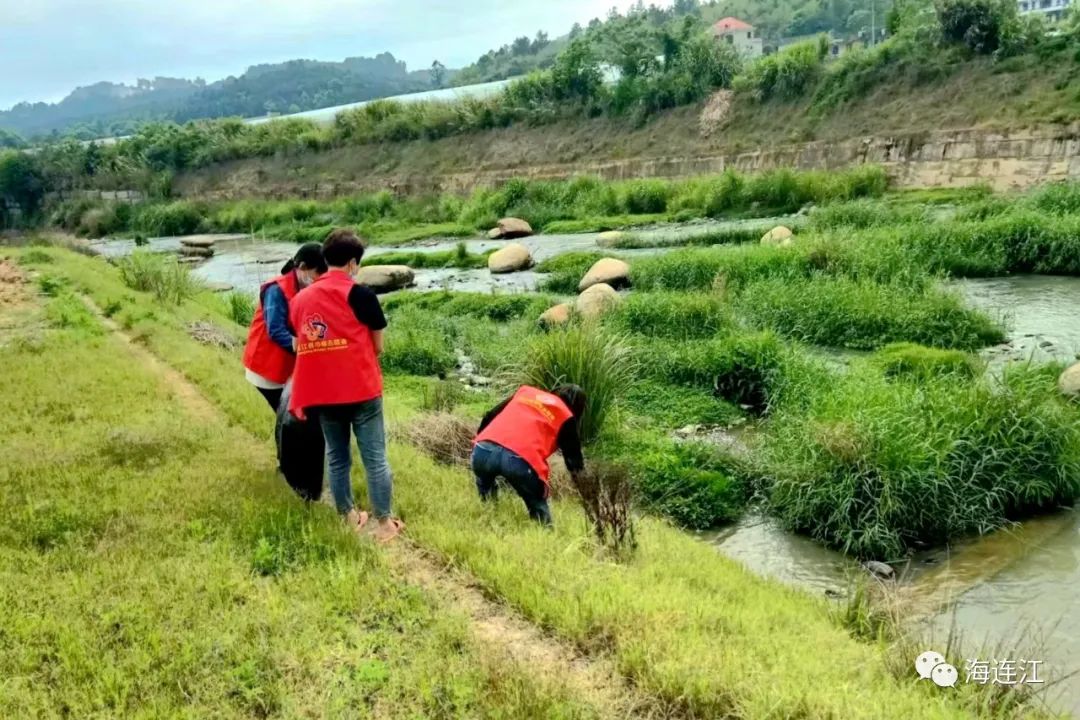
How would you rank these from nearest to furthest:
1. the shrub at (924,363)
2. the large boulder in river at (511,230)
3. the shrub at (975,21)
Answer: the shrub at (924,363) < the shrub at (975,21) < the large boulder in river at (511,230)

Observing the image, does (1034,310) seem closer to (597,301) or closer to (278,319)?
(597,301)

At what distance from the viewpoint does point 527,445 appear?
5750mm

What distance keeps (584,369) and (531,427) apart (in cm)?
338

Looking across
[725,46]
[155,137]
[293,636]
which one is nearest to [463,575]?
[293,636]

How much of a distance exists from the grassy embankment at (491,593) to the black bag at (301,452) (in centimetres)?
22

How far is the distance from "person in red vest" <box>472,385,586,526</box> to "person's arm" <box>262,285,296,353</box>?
150 centimetres

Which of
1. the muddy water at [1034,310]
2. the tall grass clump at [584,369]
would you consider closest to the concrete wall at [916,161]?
the muddy water at [1034,310]

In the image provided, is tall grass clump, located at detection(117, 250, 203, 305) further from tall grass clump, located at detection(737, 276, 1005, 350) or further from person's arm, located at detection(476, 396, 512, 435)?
person's arm, located at detection(476, 396, 512, 435)

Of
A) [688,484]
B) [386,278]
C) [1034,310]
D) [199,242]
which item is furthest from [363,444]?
[199,242]

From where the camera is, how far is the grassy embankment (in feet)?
12.0

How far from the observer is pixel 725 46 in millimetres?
40094

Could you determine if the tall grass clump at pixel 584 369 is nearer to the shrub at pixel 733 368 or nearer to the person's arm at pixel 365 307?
the shrub at pixel 733 368

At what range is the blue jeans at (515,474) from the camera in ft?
18.6

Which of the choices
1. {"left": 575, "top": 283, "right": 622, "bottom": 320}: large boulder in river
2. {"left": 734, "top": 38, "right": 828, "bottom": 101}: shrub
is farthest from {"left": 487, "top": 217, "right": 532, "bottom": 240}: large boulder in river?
{"left": 575, "top": 283, "right": 622, "bottom": 320}: large boulder in river
